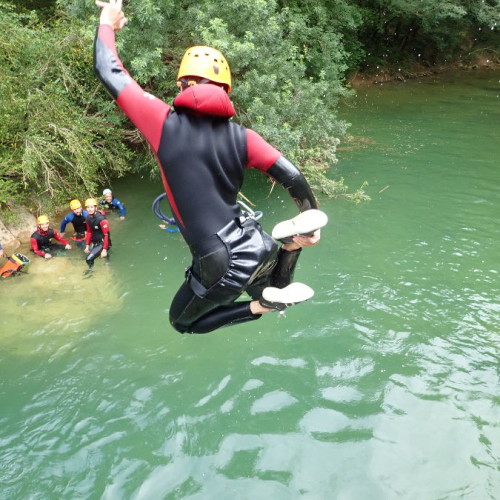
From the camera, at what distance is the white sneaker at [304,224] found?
9.62 feet

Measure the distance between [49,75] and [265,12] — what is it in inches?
168

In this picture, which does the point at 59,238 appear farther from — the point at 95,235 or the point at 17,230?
the point at 17,230

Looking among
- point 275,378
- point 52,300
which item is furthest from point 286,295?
point 52,300

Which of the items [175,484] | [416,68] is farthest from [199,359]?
[416,68]

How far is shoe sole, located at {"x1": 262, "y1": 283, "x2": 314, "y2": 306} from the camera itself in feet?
10.3

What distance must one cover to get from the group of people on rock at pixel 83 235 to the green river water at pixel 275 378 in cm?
21

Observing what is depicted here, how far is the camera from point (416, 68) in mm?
24922

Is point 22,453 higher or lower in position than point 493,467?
lower

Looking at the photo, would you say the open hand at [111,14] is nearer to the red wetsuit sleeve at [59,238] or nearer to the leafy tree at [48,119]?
the leafy tree at [48,119]

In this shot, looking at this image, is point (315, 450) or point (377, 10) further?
point (377, 10)

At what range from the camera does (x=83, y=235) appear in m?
8.79

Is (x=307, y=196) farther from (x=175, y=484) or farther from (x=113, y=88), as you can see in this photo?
(x=175, y=484)

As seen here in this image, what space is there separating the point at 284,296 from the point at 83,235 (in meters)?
6.55

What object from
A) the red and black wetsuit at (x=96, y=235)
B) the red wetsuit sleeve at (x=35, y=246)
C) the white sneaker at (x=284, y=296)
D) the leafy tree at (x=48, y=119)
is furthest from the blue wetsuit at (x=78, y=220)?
the white sneaker at (x=284, y=296)
